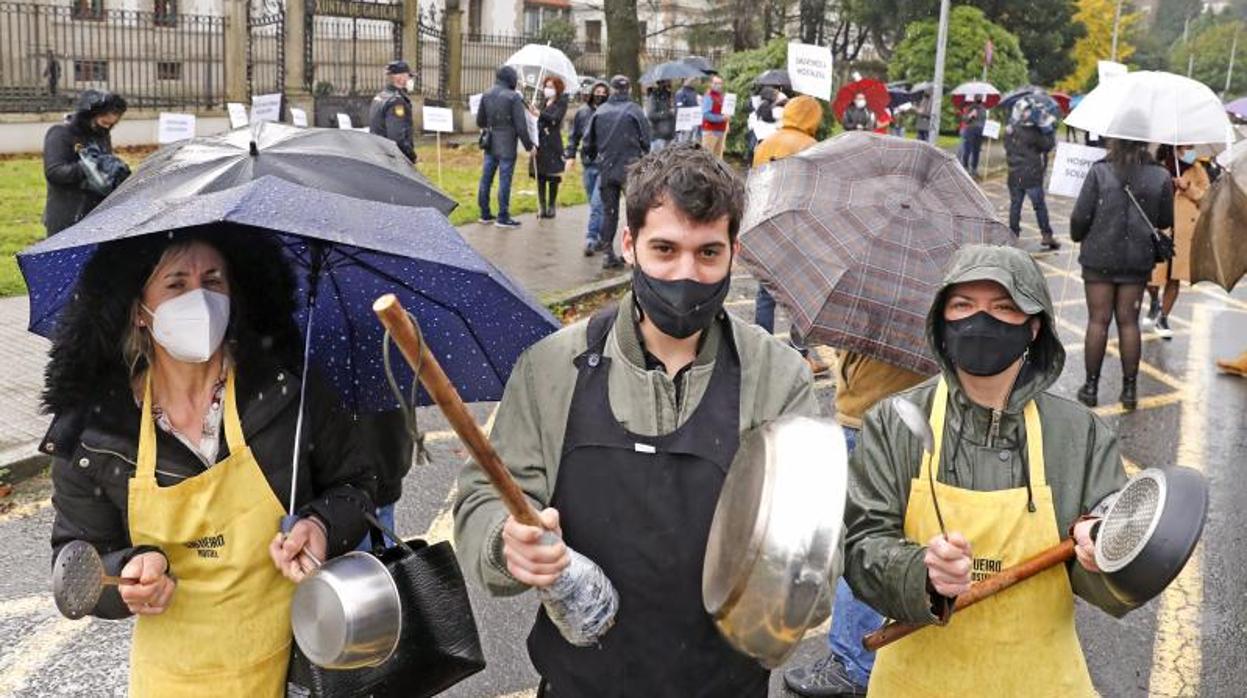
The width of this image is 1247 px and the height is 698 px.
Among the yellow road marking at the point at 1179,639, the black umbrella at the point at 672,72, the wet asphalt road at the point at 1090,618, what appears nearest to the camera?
the wet asphalt road at the point at 1090,618

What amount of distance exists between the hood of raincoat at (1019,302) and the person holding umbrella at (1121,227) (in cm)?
512

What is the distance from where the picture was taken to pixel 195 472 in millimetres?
2527

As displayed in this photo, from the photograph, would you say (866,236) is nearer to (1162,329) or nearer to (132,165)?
(1162,329)

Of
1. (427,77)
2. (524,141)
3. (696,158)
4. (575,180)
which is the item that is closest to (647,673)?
(696,158)

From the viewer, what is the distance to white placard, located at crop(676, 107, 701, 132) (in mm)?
16688

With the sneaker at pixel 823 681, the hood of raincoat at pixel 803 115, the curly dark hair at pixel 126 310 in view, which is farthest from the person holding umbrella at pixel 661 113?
the curly dark hair at pixel 126 310

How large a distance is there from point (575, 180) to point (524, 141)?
6042 mm

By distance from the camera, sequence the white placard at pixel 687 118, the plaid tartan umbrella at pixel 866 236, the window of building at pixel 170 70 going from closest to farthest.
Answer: the plaid tartan umbrella at pixel 866 236 < the white placard at pixel 687 118 < the window of building at pixel 170 70

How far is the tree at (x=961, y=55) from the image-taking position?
102ft

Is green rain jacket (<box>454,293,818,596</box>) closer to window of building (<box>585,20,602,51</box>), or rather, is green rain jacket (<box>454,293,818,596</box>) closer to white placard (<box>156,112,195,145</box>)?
white placard (<box>156,112,195,145</box>)

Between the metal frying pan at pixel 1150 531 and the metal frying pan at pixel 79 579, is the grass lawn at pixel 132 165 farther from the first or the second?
the metal frying pan at pixel 1150 531

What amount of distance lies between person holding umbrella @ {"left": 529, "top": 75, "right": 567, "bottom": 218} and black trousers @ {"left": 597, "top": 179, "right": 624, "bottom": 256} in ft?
7.79

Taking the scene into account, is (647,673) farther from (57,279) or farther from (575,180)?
(575,180)

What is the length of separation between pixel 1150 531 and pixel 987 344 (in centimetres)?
65
